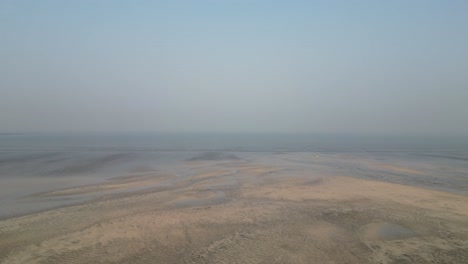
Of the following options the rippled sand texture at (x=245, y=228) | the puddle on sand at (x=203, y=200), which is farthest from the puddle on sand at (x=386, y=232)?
the puddle on sand at (x=203, y=200)

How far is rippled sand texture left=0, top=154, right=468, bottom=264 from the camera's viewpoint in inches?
326

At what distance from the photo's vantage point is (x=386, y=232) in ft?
34.2

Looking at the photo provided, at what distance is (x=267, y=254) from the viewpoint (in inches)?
329

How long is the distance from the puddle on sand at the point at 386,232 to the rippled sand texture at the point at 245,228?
0.12 feet

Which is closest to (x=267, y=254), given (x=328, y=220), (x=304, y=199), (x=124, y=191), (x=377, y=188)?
(x=328, y=220)

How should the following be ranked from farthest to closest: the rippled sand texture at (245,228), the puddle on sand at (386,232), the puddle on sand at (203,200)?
the puddle on sand at (203,200) < the puddle on sand at (386,232) < the rippled sand texture at (245,228)

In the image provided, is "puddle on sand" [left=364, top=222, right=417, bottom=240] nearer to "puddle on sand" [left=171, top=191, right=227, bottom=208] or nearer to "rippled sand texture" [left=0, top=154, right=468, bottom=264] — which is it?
"rippled sand texture" [left=0, top=154, right=468, bottom=264]

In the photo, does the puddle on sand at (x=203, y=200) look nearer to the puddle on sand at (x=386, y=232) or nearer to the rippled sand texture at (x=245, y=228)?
the rippled sand texture at (x=245, y=228)

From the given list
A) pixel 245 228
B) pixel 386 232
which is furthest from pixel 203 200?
pixel 386 232

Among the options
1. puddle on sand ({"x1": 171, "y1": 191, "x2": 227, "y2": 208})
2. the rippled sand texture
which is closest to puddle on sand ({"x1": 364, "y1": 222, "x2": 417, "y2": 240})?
the rippled sand texture

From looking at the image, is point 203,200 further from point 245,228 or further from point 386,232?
point 386,232

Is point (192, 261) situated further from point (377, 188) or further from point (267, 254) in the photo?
point (377, 188)

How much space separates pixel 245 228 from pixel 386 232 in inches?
208

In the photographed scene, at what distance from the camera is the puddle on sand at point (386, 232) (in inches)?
391
